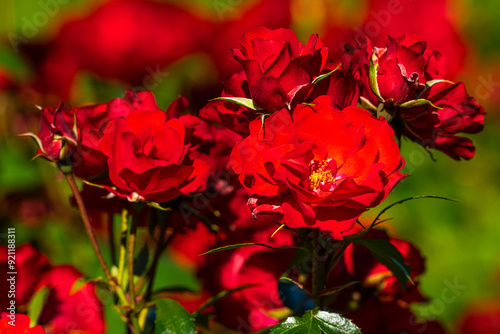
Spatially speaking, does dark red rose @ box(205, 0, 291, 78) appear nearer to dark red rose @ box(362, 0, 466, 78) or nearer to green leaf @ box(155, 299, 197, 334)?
dark red rose @ box(362, 0, 466, 78)

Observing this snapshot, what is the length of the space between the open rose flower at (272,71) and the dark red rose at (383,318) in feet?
0.95

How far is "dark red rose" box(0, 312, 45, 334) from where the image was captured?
60cm

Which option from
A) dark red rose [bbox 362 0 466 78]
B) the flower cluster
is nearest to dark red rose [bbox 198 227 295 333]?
the flower cluster

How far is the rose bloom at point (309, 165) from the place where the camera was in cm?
53

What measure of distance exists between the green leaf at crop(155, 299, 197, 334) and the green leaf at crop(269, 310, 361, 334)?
107mm

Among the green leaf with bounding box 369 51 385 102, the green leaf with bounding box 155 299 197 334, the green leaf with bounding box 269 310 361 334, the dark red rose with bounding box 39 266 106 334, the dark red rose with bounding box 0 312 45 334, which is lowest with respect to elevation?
the dark red rose with bounding box 39 266 106 334

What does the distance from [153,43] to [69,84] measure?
38 cm

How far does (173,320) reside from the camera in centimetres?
65

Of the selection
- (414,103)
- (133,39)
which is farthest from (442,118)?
(133,39)

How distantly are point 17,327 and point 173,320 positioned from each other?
15cm

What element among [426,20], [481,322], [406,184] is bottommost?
[406,184]

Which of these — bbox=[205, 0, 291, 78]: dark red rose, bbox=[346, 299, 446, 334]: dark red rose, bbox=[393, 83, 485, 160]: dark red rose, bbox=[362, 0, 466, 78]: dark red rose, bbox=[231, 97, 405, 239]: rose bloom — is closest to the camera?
bbox=[231, 97, 405, 239]: rose bloom

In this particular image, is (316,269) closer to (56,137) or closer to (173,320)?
(173,320)

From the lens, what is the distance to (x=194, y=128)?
685 millimetres
